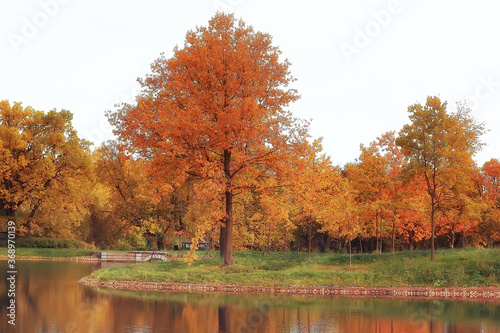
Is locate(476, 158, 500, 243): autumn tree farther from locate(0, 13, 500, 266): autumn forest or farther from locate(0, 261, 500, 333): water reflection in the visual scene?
locate(0, 261, 500, 333): water reflection

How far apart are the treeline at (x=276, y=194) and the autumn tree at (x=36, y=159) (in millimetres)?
131

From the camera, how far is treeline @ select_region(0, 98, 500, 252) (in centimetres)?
3197

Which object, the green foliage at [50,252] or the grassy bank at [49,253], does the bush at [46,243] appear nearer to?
the green foliage at [50,252]

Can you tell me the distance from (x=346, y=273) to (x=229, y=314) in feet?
37.3

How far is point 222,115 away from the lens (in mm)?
28031

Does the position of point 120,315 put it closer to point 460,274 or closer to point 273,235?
point 460,274

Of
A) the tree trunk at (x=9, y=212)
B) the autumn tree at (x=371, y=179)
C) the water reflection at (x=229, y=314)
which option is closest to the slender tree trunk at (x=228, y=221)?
the water reflection at (x=229, y=314)

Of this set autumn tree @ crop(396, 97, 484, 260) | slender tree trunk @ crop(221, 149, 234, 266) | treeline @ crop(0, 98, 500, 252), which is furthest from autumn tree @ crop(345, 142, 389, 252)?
slender tree trunk @ crop(221, 149, 234, 266)

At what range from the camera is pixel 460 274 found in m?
27.5

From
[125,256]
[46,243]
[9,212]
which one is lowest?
[125,256]

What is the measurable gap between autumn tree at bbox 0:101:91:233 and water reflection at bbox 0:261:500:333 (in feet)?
107

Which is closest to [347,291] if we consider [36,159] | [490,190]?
[490,190]

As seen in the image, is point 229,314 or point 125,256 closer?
point 229,314

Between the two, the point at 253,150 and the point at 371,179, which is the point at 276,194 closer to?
the point at 253,150
